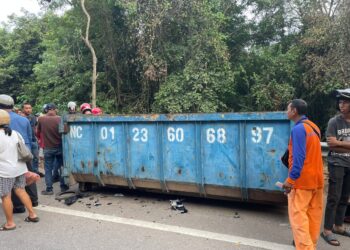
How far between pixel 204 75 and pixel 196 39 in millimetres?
1541

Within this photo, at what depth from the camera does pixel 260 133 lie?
15.7ft

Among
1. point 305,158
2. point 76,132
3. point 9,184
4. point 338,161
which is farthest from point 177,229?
point 76,132

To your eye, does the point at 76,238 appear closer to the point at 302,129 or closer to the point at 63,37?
the point at 302,129

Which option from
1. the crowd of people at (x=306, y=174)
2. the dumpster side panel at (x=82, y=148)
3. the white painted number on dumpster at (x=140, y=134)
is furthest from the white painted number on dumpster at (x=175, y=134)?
the crowd of people at (x=306, y=174)

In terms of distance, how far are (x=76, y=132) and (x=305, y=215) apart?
4.25m

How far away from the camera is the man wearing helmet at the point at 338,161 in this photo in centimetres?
404

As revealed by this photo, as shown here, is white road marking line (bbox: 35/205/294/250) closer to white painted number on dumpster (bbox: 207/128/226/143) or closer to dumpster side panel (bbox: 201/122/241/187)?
dumpster side panel (bbox: 201/122/241/187)

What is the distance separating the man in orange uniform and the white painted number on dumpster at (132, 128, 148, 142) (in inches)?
103

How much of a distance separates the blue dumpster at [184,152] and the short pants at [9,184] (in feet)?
4.93

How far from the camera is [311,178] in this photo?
3488 millimetres

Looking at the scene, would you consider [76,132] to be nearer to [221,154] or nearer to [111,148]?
[111,148]

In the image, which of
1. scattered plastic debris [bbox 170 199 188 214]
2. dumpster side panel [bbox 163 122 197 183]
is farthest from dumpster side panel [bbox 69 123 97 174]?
scattered plastic debris [bbox 170 199 188 214]

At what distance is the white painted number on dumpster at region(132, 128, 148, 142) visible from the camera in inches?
223

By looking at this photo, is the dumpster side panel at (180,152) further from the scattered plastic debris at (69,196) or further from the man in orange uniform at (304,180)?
the man in orange uniform at (304,180)
